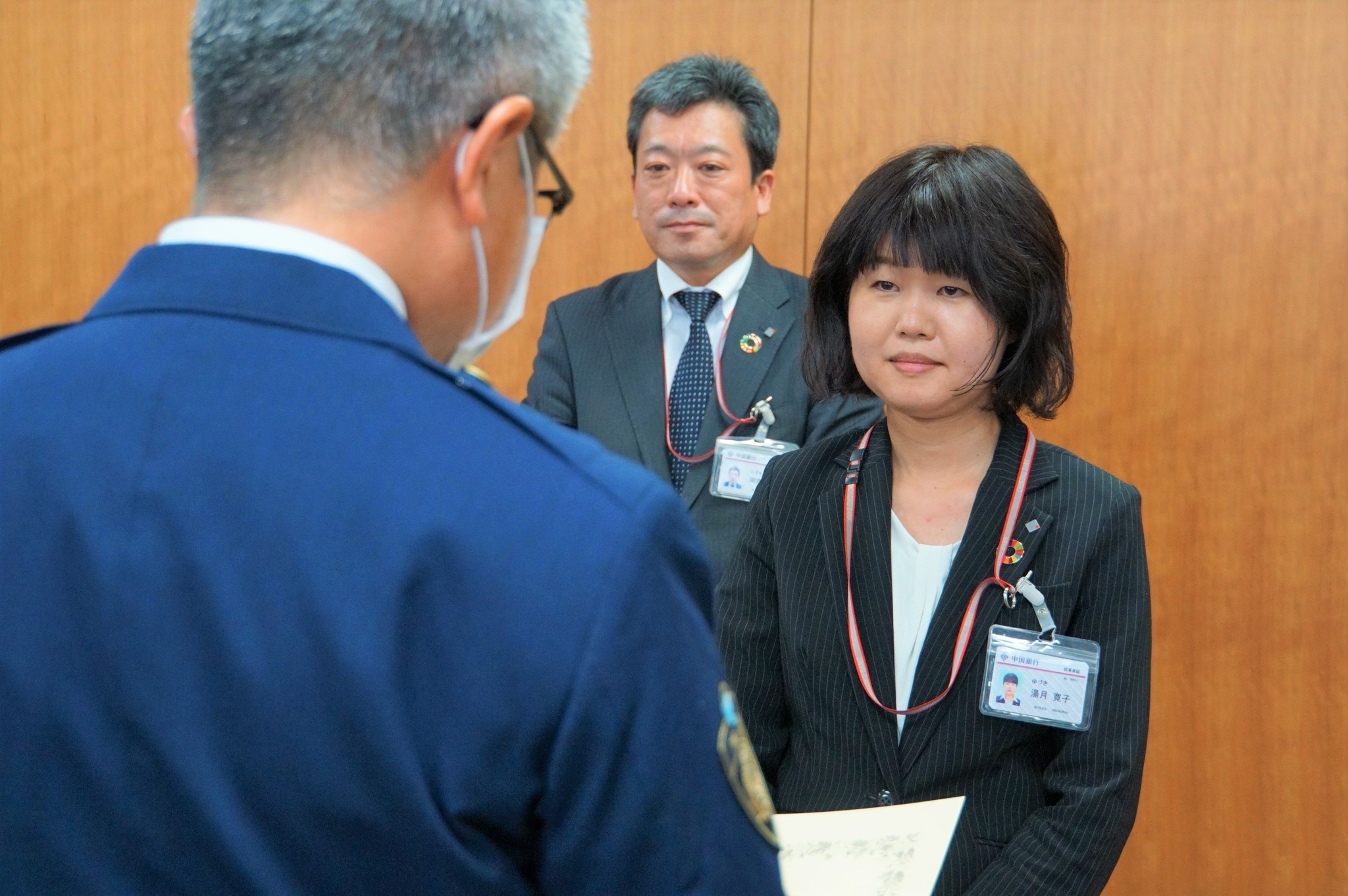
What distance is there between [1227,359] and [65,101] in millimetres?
3684

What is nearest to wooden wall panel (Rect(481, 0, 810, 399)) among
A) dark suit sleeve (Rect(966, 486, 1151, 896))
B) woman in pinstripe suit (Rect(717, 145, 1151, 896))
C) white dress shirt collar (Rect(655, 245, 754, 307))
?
white dress shirt collar (Rect(655, 245, 754, 307))

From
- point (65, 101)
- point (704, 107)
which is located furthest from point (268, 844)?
point (65, 101)

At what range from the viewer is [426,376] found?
73 centimetres

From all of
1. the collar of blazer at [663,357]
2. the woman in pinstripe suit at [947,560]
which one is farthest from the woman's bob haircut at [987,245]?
the collar of blazer at [663,357]

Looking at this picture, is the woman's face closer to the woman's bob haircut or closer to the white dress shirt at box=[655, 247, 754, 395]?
the woman's bob haircut

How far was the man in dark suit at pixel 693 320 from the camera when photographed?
270 cm

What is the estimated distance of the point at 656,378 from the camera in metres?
2.79

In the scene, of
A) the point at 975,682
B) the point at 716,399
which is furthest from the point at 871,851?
the point at 716,399

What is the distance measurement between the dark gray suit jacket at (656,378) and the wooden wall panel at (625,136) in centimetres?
78

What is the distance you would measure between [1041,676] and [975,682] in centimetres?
9

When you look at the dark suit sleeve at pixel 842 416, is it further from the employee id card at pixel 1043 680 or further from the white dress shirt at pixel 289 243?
the white dress shirt at pixel 289 243

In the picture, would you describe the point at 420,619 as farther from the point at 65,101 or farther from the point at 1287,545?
the point at 65,101

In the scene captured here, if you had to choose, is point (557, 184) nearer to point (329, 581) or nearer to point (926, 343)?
point (329, 581)

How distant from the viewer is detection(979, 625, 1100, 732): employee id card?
1576 millimetres
